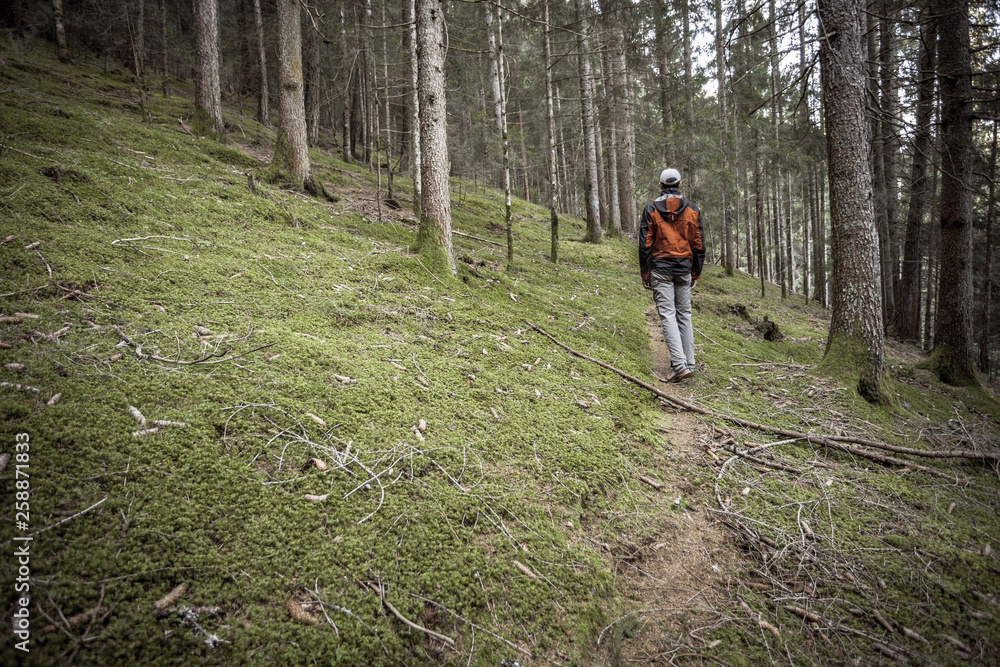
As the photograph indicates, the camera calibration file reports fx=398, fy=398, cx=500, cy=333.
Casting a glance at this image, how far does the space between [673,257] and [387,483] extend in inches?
184

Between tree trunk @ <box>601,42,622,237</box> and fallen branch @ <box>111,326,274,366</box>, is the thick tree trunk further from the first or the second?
fallen branch @ <box>111,326,274,366</box>

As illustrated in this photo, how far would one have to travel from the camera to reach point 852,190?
5090mm

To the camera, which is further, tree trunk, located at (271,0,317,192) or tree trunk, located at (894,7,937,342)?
tree trunk, located at (894,7,937,342)

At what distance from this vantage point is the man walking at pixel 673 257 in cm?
539

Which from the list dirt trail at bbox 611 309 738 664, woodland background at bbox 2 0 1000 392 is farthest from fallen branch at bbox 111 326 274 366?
woodland background at bbox 2 0 1000 392

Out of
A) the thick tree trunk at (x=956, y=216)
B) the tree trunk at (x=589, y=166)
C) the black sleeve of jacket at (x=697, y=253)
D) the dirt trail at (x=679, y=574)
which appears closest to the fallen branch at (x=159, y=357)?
the dirt trail at (x=679, y=574)

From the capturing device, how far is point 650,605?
2.36 m

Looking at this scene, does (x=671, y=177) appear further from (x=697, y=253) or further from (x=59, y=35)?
(x=59, y=35)

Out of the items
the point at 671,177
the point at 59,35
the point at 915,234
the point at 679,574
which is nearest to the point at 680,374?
the point at 671,177

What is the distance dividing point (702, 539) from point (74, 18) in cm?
3148

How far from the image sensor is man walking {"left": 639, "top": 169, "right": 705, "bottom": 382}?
5.39 m

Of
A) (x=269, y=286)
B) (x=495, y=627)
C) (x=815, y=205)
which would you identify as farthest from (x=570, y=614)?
(x=815, y=205)

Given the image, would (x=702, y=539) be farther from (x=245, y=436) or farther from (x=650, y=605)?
(x=245, y=436)

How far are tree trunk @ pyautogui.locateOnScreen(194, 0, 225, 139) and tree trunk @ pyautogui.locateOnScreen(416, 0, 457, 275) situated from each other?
713cm
